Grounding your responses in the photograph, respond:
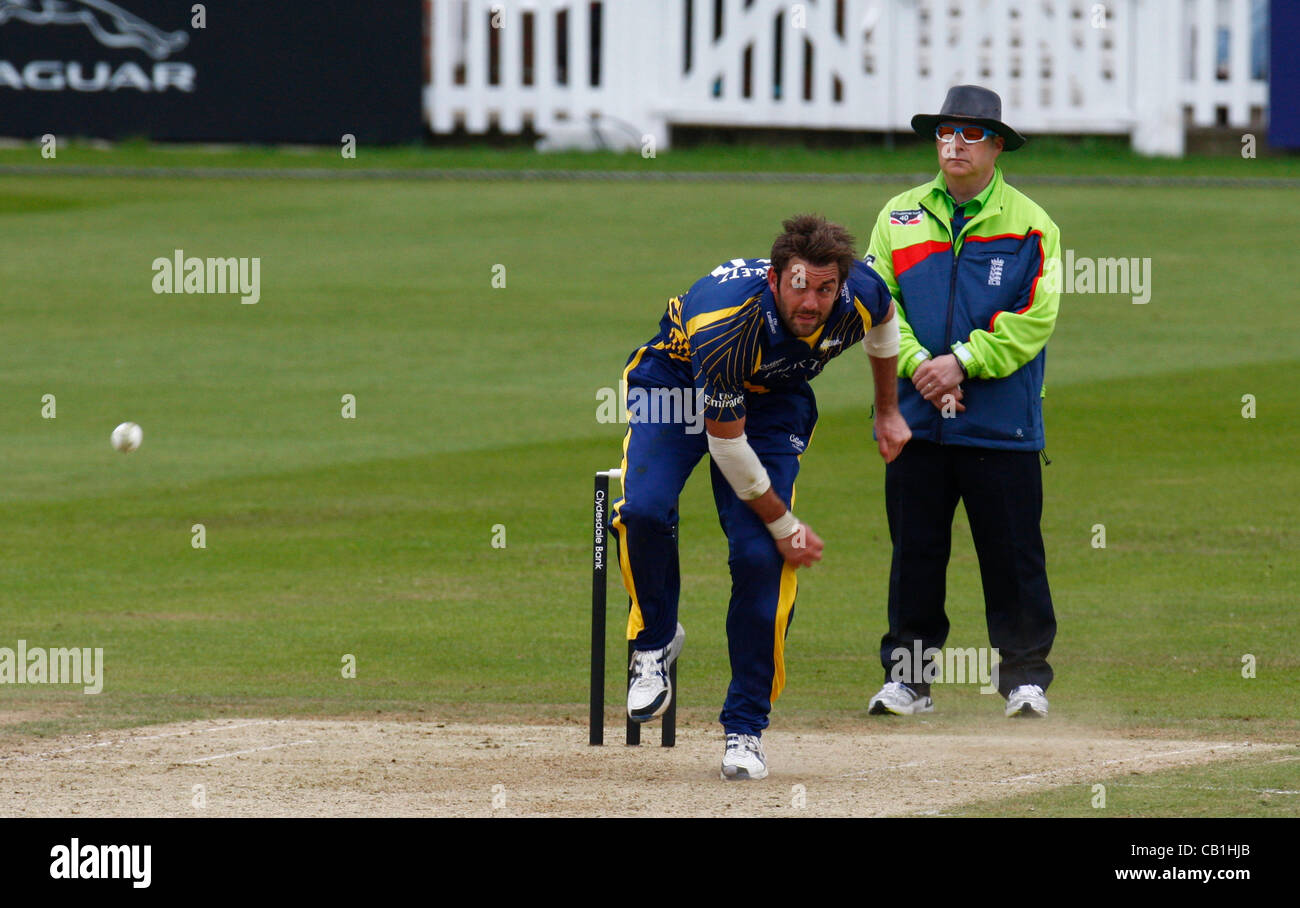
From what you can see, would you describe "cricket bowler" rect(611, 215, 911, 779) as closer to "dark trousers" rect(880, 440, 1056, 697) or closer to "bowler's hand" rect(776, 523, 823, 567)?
"bowler's hand" rect(776, 523, 823, 567)

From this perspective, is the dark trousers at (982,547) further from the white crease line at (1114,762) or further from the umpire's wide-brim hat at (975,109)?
the umpire's wide-brim hat at (975,109)

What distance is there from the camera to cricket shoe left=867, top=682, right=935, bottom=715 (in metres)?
A: 9.05

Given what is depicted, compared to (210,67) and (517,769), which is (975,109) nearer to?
(517,769)

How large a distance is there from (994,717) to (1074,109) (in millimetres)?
25868

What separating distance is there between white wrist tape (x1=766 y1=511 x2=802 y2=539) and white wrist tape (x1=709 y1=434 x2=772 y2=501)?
0.15 m

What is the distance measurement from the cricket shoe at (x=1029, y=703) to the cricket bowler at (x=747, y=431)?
145 cm

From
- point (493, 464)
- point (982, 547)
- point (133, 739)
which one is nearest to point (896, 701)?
point (982, 547)

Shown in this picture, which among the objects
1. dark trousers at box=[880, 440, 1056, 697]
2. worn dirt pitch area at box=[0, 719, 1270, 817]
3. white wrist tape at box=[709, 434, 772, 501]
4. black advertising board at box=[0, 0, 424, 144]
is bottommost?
worn dirt pitch area at box=[0, 719, 1270, 817]

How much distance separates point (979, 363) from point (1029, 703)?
4.86 feet

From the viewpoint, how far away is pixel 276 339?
21641 mm

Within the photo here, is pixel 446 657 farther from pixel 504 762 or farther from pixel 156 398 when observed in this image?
pixel 156 398

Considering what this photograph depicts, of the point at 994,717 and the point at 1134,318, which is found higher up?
the point at 1134,318

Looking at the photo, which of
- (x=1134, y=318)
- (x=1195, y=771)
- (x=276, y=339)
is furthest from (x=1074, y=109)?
(x=1195, y=771)

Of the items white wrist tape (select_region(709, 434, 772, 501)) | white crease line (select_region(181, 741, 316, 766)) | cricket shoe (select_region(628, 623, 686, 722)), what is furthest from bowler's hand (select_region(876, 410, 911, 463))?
white crease line (select_region(181, 741, 316, 766))
